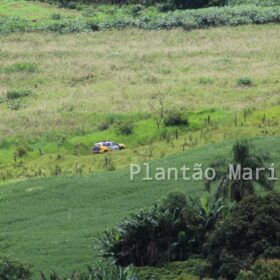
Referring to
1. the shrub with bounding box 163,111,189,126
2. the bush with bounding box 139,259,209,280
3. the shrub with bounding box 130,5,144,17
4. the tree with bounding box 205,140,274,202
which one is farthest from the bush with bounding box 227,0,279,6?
the bush with bounding box 139,259,209,280

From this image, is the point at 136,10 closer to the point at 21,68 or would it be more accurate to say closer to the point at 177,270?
the point at 21,68

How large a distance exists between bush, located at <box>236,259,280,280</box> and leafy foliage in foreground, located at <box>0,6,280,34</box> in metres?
70.1

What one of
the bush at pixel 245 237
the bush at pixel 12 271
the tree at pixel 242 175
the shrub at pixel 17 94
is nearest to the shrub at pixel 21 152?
the shrub at pixel 17 94

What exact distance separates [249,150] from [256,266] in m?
13.3

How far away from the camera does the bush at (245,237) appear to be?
133ft

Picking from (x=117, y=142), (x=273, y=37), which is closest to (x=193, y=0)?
(x=273, y=37)

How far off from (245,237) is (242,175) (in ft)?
24.7

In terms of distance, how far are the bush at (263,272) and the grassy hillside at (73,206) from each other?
37.5 feet

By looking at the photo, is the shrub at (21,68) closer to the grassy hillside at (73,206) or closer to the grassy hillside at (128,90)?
the grassy hillside at (128,90)

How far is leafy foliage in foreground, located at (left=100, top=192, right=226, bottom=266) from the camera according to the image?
148ft

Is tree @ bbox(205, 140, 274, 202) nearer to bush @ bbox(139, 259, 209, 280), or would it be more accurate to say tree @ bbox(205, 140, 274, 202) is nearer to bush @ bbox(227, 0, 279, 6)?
bush @ bbox(139, 259, 209, 280)

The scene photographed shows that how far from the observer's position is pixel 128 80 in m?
84.9

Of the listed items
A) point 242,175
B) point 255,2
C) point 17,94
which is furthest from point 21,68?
point 242,175

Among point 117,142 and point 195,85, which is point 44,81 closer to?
point 195,85
